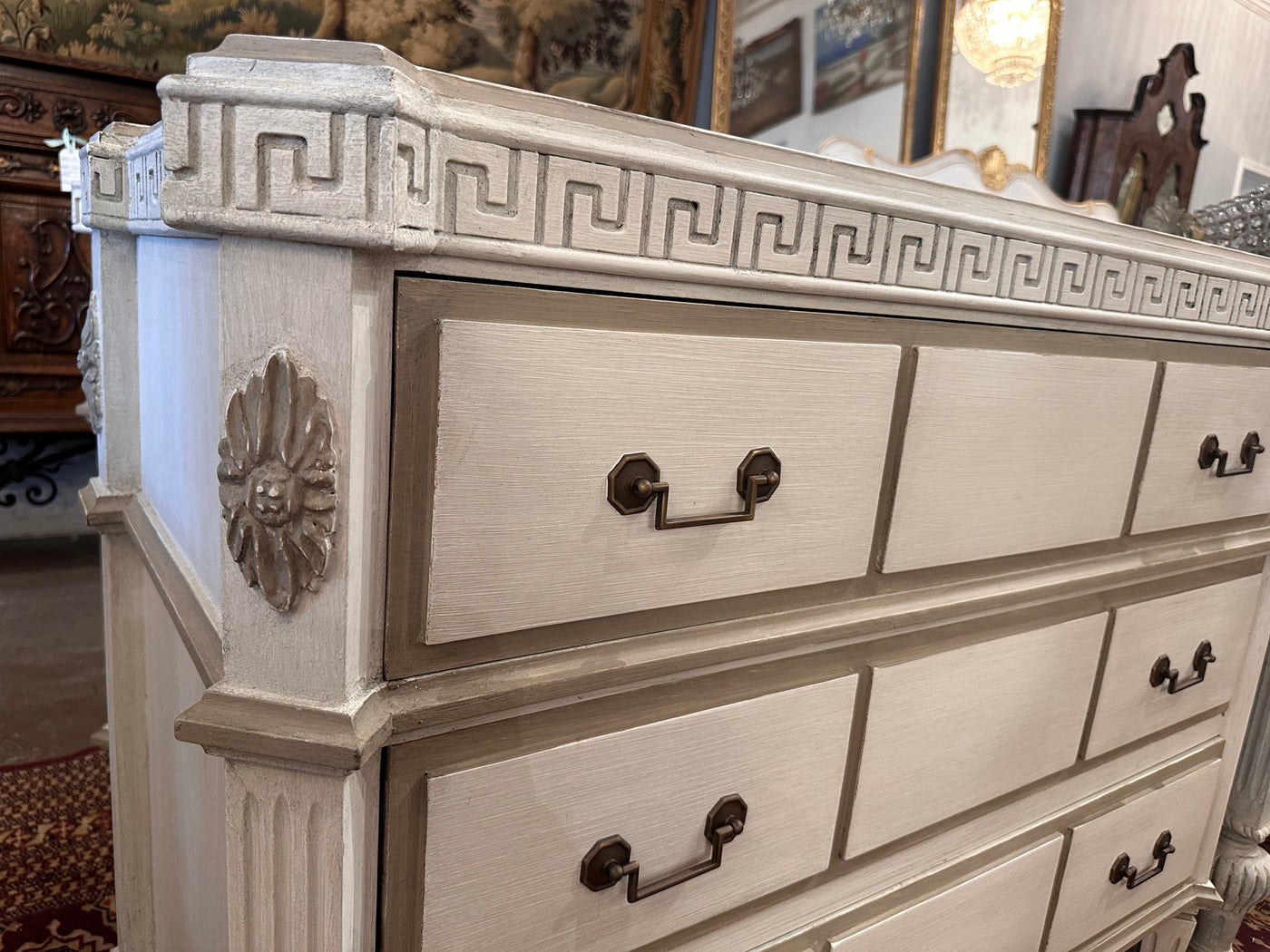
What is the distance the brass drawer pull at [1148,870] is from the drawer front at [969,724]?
0.21 meters

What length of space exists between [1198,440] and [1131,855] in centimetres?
48

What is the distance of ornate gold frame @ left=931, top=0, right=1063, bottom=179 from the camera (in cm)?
186

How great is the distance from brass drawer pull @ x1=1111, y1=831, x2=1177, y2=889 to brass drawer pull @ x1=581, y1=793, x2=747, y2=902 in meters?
0.62

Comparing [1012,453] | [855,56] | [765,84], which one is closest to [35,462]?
[765,84]

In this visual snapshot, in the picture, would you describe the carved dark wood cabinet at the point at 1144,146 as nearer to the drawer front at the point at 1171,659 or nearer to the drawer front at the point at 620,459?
the drawer front at the point at 1171,659

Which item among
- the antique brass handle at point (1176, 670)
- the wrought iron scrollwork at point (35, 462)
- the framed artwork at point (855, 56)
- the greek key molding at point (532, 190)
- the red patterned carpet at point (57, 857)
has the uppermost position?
the framed artwork at point (855, 56)

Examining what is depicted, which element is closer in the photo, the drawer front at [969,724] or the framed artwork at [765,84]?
the drawer front at [969,724]

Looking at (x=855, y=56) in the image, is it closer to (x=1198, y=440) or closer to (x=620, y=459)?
(x=1198, y=440)

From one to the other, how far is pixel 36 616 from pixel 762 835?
90.9 inches

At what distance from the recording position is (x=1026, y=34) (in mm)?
1966

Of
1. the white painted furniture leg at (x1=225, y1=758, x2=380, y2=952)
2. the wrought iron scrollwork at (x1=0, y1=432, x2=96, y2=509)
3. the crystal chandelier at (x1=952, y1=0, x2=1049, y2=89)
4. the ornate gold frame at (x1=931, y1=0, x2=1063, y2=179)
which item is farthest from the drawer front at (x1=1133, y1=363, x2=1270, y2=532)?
the wrought iron scrollwork at (x1=0, y1=432, x2=96, y2=509)

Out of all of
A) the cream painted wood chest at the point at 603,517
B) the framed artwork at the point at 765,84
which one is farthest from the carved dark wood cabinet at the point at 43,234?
the cream painted wood chest at the point at 603,517

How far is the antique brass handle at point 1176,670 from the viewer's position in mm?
900

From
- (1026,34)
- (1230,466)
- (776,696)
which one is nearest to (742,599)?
(776,696)
